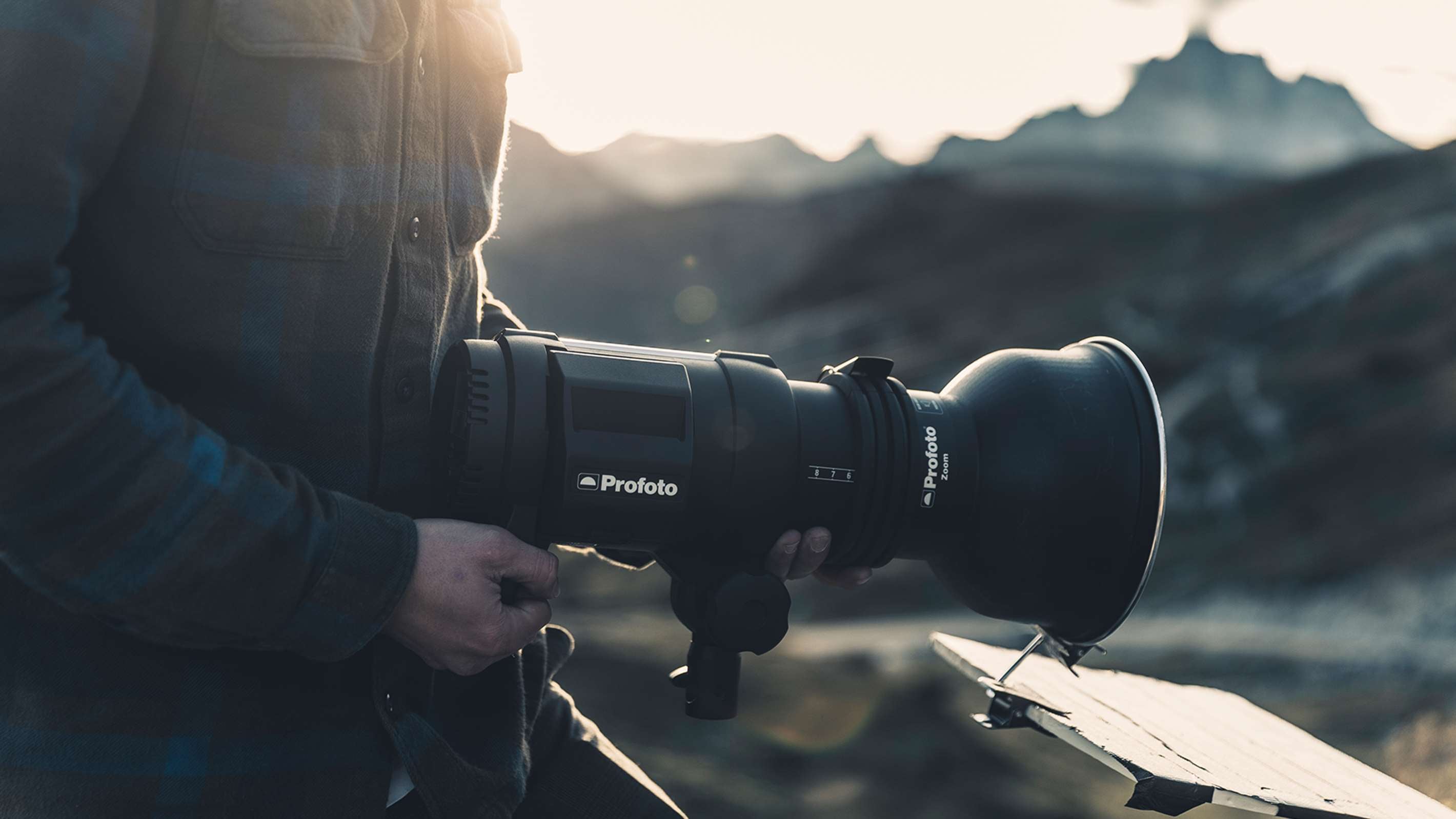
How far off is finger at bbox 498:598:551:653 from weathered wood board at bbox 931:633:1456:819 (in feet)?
2.91

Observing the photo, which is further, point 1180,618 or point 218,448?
point 1180,618

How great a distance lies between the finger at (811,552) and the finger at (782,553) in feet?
0.05

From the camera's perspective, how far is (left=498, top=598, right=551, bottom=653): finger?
1.67 m

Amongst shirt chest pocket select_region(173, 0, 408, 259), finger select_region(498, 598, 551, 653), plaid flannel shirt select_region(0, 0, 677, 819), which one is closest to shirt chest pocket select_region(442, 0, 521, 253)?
plaid flannel shirt select_region(0, 0, 677, 819)

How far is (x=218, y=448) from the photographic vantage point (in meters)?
1.44

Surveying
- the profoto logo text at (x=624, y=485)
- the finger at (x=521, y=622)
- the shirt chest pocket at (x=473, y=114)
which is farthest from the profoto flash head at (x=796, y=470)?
the shirt chest pocket at (x=473, y=114)

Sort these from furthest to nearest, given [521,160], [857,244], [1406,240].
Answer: [521,160] < [857,244] < [1406,240]

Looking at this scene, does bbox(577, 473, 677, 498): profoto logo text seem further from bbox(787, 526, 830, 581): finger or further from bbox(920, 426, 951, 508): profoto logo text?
bbox(920, 426, 951, 508): profoto logo text

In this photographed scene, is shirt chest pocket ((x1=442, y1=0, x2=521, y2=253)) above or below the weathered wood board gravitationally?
above

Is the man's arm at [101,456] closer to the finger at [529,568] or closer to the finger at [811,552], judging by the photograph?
the finger at [529,568]

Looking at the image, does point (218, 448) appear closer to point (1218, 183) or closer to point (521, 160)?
point (1218, 183)

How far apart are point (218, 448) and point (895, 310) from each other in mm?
33065

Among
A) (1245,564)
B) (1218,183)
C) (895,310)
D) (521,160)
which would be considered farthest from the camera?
(521,160)

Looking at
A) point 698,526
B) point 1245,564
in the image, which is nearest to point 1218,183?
point 1245,564
